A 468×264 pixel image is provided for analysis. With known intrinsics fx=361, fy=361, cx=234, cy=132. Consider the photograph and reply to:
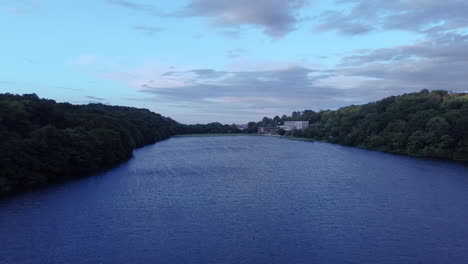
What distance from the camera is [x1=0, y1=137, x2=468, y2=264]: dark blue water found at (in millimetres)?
15164

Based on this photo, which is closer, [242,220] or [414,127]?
[242,220]

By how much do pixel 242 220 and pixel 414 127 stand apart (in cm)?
4396

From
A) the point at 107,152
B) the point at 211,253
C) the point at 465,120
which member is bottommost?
the point at 211,253

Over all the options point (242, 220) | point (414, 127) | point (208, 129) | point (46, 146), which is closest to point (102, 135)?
point (46, 146)

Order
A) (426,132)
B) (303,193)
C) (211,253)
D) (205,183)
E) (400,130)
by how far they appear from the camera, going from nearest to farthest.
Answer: (211,253) → (303,193) → (205,183) → (426,132) → (400,130)

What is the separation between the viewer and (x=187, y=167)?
126 feet

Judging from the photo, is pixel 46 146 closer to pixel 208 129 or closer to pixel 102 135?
pixel 102 135

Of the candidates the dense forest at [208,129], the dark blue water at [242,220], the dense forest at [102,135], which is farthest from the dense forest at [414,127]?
the dense forest at [208,129]

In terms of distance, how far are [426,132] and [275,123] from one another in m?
120

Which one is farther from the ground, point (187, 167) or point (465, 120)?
point (465, 120)

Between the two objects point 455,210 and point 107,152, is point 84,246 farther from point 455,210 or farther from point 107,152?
point 107,152

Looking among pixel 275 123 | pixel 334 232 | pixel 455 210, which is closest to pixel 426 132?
pixel 455 210

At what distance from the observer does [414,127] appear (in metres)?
53.9

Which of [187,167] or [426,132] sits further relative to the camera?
[426,132]
